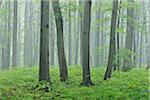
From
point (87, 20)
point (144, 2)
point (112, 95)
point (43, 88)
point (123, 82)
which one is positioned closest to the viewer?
point (112, 95)

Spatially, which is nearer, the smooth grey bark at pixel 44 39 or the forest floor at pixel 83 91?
the forest floor at pixel 83 91

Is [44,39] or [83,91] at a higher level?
[44,39]

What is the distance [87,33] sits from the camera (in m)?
11.7

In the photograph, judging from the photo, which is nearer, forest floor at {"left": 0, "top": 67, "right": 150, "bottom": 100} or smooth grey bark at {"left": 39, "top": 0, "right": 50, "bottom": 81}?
forest floor at {"left": 0, "top": 67, "right": 150, "bottom": 100}

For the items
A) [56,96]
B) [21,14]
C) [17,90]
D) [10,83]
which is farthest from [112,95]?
[21,14]

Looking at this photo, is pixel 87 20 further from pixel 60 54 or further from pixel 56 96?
pixel 56 96

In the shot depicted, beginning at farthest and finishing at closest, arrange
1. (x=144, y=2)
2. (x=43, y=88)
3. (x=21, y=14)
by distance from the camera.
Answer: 1. (x=21, y=14)
2. (x=144, y=2)
3. (x=43, y=88)

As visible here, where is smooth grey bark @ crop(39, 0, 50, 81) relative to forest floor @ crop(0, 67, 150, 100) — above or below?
above

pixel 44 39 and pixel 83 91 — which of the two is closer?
pixel 83 91

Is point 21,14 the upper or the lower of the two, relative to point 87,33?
upper

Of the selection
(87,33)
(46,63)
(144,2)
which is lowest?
(46,63)

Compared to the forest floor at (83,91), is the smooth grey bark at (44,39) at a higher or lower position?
higher

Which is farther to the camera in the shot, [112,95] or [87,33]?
[87,33]

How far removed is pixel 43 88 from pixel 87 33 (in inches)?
105
